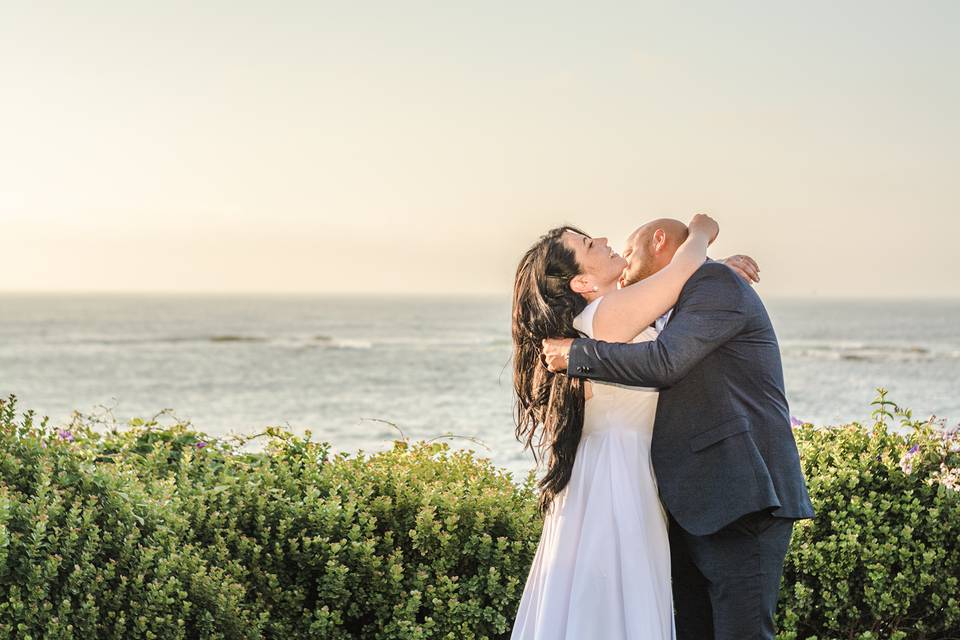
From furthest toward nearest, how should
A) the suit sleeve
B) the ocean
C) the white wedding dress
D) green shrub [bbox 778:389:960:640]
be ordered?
1. the ocean
2. green shrub [bbox 778:389:960:640]
3. the white wedding dress
4. the suit sleeve

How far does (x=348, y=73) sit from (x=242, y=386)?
2006 cm

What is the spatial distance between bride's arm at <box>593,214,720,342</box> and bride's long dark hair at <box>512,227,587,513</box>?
0.20 metres

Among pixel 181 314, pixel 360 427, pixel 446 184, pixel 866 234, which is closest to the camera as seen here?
pixel 360 427

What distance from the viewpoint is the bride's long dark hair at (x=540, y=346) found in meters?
3.71

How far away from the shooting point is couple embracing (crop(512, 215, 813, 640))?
339cm

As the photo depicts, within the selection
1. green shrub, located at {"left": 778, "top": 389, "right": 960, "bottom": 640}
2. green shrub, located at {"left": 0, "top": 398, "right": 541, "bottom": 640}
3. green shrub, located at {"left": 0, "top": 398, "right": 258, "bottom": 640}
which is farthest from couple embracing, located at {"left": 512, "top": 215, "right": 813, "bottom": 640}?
green shrub, located at {"left": 778, "top": 389, "right": 960, "bottom": 640}

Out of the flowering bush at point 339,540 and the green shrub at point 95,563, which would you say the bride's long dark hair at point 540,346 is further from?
the green shrub at point 95,563

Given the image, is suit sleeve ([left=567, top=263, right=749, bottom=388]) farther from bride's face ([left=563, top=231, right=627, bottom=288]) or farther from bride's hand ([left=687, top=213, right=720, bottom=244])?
bride's face ([left=563, top=231, right=627, bottom=288])

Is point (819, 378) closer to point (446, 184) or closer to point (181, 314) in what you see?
point (446, 184)

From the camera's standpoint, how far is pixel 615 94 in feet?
121

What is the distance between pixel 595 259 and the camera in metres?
3.79

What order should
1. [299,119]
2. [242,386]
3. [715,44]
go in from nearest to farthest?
[715,44], [242,386], [299,119]

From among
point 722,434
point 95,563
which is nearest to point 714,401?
point 722,434

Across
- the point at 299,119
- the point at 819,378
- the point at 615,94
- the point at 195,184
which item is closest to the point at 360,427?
the point at 615,94
